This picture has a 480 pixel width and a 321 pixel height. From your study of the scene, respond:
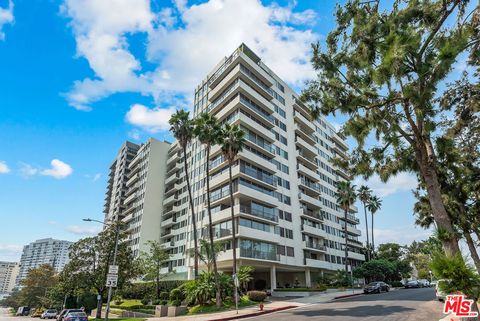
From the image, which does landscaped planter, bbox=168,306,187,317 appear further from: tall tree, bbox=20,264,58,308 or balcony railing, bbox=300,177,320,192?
tall tree, bbox=20,264,58,308

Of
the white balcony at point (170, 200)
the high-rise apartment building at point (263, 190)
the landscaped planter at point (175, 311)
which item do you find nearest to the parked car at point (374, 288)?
the high-rise apartment building at point (263, 190)

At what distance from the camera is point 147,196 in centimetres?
6944

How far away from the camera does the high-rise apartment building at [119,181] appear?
89500 mm

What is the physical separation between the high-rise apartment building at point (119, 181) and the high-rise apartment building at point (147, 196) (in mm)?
9902

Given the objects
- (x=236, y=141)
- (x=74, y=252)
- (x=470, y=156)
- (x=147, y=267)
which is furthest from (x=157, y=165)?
(x=470, y=156)

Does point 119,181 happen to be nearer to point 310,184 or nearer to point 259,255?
point 310,184

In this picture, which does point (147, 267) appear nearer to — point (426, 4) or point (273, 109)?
point (273, 109)

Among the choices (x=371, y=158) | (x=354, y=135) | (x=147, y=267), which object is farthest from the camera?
(x=147, y=267)

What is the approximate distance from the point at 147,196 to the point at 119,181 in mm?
29992

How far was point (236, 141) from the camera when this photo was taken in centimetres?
3591

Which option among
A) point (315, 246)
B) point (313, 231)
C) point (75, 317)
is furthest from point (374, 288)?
point (75, 317)

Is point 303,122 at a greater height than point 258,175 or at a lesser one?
greater

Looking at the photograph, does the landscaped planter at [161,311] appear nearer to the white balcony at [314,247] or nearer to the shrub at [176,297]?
the shrub at [176,297]

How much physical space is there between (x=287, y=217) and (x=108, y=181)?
80.7 m
